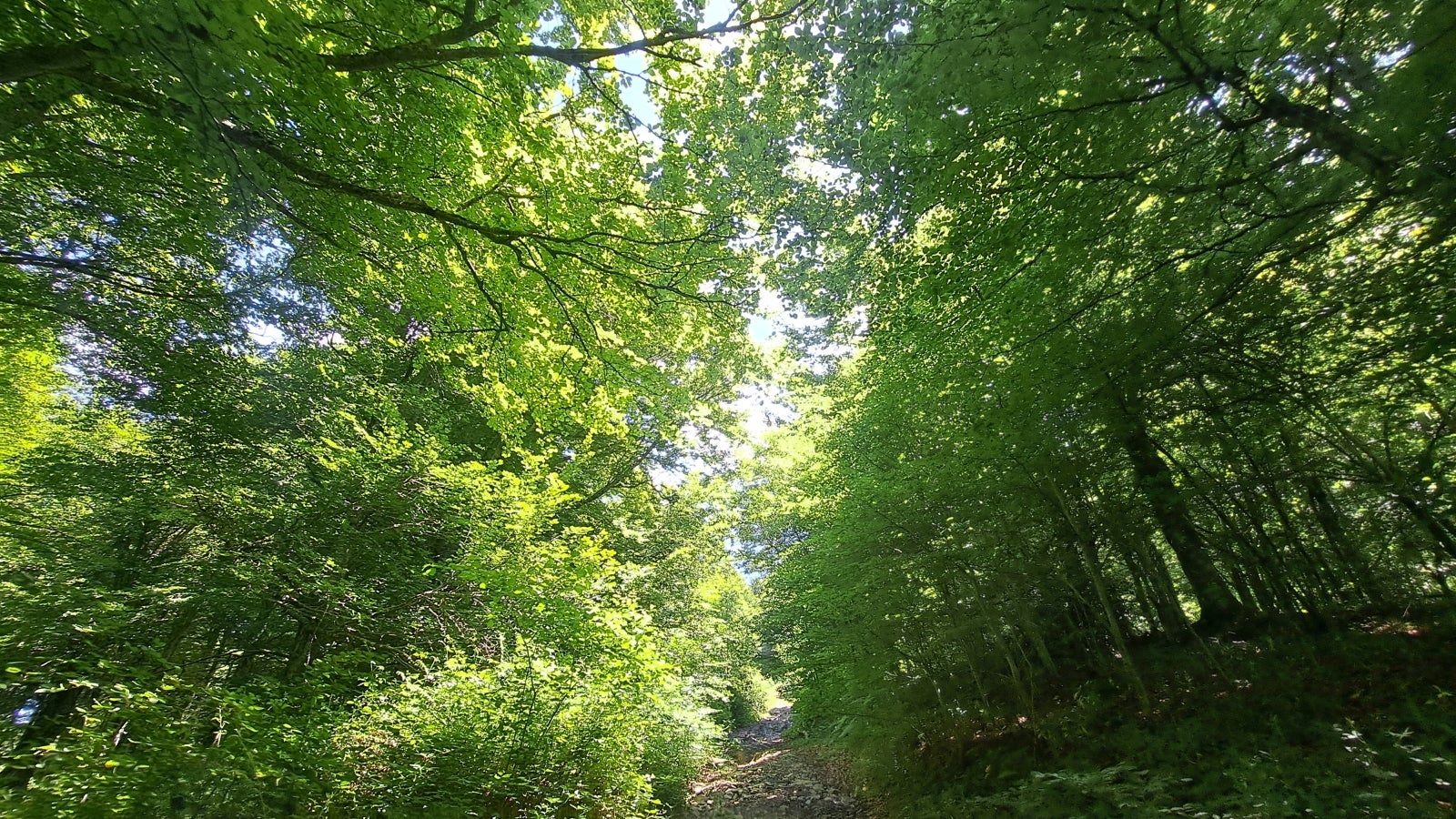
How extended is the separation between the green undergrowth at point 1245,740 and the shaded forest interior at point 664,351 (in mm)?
53

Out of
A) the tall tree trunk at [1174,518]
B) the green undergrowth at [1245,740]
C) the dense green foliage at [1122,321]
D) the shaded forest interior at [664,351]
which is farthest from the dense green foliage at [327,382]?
the tall tree trunk at [1174,518]

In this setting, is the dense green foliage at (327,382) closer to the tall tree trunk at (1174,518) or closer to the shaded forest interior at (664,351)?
the shaded forest interior at (664,351)

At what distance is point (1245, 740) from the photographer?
511cm

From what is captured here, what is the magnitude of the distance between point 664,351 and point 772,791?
10095mm

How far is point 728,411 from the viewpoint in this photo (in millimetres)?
11812

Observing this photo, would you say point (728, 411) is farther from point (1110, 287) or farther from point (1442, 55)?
point (1442, 55)

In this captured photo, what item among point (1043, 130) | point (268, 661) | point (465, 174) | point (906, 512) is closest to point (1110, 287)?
point (1043, 130)

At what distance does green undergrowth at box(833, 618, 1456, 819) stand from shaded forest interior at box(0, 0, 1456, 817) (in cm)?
5

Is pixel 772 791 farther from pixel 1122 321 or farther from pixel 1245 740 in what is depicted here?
pixel 1122 321

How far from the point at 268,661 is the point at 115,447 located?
4.08 metres

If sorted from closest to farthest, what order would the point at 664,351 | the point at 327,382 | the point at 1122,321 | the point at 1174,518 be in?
the point at 1122,321, the point at 1174,518, the point at 327,382, the point at 664,351

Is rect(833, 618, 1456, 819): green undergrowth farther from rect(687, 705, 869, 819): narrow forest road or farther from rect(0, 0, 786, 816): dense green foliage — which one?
rect(0, 0, 786, 816): dense green foliage

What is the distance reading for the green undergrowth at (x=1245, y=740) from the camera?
407 centimetres

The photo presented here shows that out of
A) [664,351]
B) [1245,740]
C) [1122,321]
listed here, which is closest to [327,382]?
[664,351]
